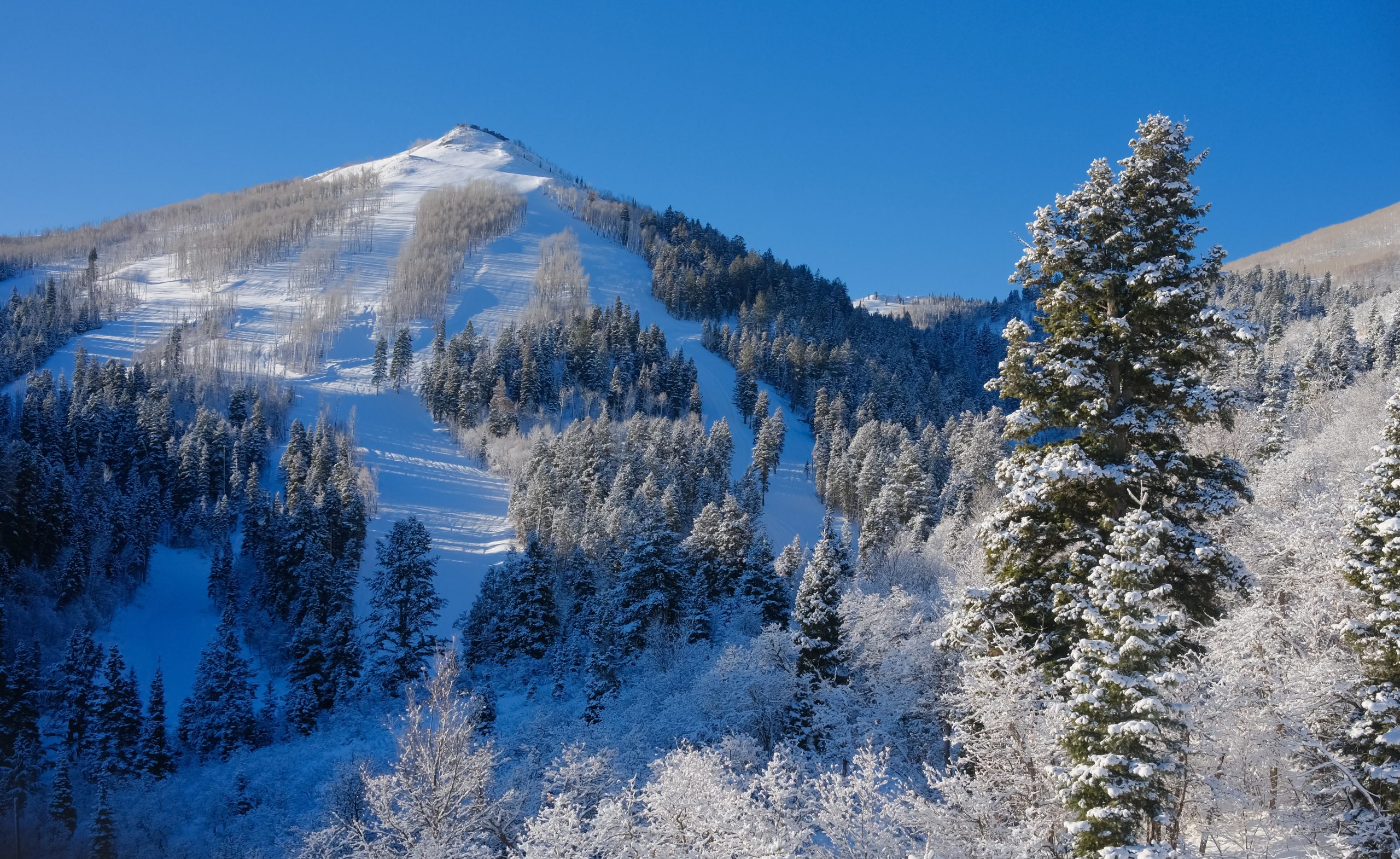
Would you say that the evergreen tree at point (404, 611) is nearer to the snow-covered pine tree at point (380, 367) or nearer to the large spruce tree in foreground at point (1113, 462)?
the large spruce tree in foreground at point (1113, 462)

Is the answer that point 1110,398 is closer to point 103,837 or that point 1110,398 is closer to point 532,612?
point 103,837

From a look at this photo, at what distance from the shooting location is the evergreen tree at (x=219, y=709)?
50.4 m

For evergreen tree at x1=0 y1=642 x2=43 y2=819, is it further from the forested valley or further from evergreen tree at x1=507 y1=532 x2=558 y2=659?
evergreen tree at x1=507 y1=532 x2=558 y2=659

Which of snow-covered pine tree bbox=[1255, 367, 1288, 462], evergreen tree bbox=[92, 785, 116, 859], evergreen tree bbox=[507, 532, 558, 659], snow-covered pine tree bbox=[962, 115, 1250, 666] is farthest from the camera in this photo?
evergreen tree bbox=[507, 532, 558, 659]

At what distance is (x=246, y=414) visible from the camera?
374ft

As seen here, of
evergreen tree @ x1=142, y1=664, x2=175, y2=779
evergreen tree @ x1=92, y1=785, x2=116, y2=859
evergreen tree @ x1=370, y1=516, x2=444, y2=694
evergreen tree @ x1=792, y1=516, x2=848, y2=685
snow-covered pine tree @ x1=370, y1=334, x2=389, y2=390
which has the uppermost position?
snow-covered pine tree @ x1=370, y1=334, x2=389, y2=390

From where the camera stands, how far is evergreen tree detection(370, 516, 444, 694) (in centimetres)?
5550

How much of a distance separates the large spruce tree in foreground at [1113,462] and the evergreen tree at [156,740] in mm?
54628

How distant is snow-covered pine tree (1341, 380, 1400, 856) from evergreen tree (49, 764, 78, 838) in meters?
50.5

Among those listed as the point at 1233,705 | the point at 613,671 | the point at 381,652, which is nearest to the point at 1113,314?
the point at 1233,705

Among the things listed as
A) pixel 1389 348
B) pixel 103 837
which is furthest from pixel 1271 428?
pixel 103 837

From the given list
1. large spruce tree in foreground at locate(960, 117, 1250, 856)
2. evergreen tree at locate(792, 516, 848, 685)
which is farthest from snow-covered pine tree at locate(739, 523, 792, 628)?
large spruce tree in foreground at locate(960, 117, 1250, 856)

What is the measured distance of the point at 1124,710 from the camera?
10.4 metres

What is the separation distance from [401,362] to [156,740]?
316 feet
